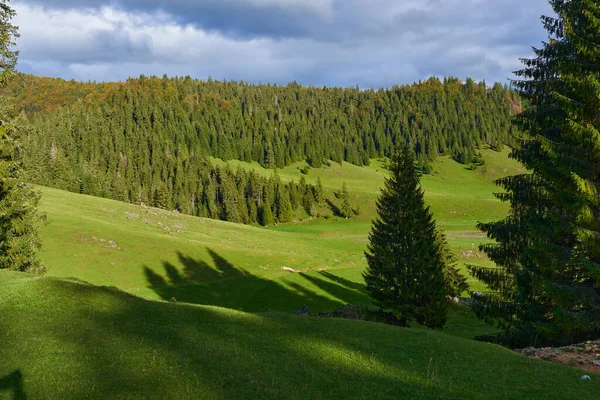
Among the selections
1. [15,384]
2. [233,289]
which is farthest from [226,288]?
[15,384]

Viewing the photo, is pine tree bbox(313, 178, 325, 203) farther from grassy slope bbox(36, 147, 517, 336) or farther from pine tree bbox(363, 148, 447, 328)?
pine tree bbox(363, 148, 447, 328)

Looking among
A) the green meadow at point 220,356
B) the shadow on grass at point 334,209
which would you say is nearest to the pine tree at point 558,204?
the green meadow at point 220,356

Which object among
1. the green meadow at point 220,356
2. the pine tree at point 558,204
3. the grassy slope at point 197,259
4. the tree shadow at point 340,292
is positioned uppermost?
the pine tree at point 558,204

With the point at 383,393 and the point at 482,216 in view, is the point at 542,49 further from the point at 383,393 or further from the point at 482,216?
the point at 482,216

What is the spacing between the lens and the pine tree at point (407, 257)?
3709cm

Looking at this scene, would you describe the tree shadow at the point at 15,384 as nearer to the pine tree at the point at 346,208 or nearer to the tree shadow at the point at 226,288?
the tree shadow at the point at 226,288

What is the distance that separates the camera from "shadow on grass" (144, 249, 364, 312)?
151ft

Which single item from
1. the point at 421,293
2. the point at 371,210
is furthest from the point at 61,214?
the point at 371,210

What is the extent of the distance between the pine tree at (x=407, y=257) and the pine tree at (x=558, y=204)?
10057 millimetres

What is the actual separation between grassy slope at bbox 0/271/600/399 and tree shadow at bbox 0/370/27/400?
0.17 feet

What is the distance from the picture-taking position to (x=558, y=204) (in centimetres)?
2081

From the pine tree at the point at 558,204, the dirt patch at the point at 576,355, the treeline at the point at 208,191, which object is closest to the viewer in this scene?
the dirt patch at the point at 576,355

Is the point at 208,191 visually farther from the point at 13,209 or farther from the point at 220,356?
the point at 220,356

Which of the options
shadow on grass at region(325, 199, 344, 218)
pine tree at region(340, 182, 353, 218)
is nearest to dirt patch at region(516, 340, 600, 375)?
pine tree at region(340, 182, 353, 218)
